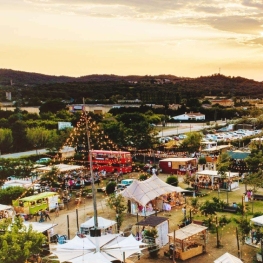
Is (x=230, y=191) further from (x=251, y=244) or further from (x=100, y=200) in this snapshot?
(x=251, y=244)

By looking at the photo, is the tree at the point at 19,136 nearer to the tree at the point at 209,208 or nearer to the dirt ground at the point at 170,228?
the dirt ground at the point at 170,228

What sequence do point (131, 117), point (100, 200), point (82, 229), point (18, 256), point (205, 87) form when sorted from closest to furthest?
point (18, 256) → point (82, 229) → point (100, 200) → point (131, 117) → point (205, 87)

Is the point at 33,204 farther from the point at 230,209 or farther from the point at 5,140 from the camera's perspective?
the point at 5,140

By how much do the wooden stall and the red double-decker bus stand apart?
2.55 meters

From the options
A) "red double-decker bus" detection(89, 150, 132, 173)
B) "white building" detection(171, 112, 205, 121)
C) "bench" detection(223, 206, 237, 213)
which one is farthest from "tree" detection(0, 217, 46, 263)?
"white building" detection(171, 112, 205, 121)

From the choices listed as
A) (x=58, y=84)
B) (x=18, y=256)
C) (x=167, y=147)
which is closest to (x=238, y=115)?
(x=167, y=147)

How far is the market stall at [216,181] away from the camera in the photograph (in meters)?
24.1

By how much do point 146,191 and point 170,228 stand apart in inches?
120

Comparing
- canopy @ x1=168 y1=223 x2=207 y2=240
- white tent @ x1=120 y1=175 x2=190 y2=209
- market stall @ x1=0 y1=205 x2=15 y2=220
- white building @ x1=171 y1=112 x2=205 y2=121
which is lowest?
market stall @ x1=0 y1=205 x2=15 y2=220

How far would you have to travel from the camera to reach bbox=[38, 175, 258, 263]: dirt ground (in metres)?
14.5

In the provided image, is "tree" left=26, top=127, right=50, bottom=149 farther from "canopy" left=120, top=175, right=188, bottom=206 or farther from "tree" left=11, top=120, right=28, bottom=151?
"canopy" left=120, top=175, right=188, bottom=206

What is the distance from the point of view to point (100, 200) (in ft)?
74.6

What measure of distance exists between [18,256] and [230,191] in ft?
49.7

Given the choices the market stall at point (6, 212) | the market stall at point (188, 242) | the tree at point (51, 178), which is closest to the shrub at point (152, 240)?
the market stall at point (188, 242)
